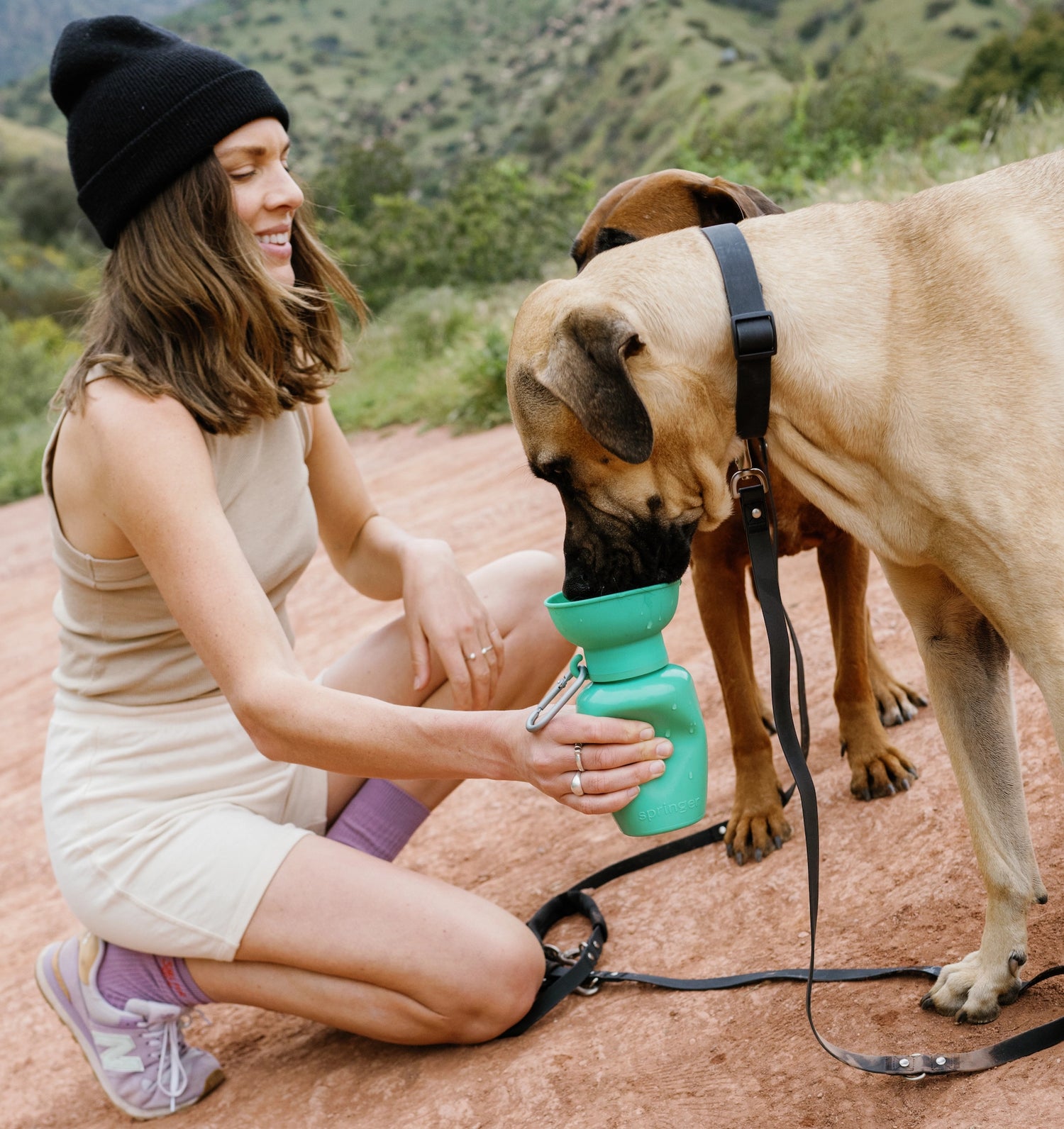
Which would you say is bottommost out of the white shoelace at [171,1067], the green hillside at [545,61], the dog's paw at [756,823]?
the green hillside at [545,61]

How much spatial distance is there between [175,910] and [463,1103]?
818 millimetres

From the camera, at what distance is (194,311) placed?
2.84 meters

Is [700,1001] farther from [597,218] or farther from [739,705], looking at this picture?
[597,218]

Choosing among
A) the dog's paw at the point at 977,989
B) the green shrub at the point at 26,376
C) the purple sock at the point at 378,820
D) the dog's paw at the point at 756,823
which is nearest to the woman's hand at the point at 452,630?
the purple sock at the point at 378,820

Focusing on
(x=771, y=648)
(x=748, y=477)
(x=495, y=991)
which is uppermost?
(x=748, y=477)

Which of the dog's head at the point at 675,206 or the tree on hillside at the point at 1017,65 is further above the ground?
the dog's head at the point at 675,206

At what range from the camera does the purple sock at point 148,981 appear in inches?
109

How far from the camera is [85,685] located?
2928 millimetres

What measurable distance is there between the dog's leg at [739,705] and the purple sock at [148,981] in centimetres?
147

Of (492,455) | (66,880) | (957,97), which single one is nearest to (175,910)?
(66,880)

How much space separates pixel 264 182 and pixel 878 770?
2.28 m

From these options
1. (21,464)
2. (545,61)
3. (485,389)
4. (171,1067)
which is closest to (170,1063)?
(171,1067)

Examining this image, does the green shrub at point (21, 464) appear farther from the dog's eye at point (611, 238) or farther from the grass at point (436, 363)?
the dog's eye at point (611, 238)

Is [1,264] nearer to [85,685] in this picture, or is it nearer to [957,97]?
[957,97]
